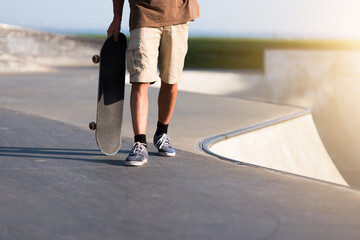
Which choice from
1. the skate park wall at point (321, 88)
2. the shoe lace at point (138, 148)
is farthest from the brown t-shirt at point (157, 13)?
the skate park wall at point (321, 88)

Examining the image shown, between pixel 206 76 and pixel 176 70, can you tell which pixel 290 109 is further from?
pixel 206 76

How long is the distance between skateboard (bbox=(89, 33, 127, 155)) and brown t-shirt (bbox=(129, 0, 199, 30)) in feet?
0.93

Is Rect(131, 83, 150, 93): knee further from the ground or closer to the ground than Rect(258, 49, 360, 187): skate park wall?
further from the ground

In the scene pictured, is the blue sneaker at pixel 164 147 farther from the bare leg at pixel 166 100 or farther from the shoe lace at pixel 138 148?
the shoe lace at pixel 138 148

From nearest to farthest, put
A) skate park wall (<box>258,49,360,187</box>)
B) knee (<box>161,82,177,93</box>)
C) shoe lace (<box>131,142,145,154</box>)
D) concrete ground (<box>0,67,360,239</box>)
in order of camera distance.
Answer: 1. concrete ground (<box>0,67,360,239</box>)
2. shoe lace (<box>131,142,145,154</box>)
3. knee (<box>161,82,177,93</box>)
4. skate park wall (<box>258,49,360,187</box>)

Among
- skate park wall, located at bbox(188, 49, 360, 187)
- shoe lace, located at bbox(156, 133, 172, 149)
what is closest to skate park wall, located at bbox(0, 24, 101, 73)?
skate park wall, located at bbox(188, 49, 360, 187)

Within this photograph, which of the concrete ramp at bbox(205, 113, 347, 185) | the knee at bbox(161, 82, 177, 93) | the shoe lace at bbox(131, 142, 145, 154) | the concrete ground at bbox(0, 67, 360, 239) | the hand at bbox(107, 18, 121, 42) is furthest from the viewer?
the concrete ramp at bbox(205, 113, 347, 185)

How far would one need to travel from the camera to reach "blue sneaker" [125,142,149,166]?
456 centimetres

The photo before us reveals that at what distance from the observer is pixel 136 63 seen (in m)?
4.52

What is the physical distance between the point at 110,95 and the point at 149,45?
606mm

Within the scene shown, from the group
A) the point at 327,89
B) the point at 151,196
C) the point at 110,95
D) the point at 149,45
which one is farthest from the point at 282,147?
the point at 327,89

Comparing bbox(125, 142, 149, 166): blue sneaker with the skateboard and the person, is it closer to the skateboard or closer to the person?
the person

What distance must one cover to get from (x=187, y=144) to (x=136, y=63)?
1.28 metres

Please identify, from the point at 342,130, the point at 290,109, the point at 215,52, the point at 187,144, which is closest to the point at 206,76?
the point at 342,130
